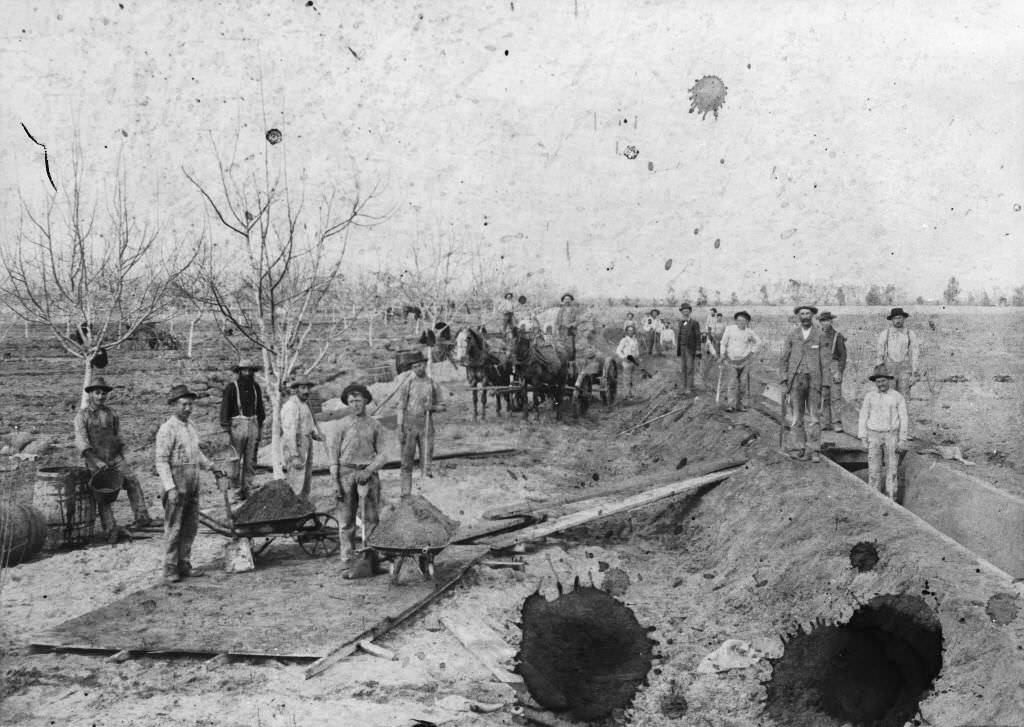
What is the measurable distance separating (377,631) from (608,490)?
13.9 ft

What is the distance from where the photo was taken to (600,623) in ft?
19.8

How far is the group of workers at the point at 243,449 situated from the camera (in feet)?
24.4

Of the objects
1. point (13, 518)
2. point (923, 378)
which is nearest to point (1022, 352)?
point (923, 378)

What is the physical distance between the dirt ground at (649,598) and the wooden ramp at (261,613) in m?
0.13

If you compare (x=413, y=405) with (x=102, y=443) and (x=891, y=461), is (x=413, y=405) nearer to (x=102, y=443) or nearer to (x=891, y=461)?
(x=102, y=443)

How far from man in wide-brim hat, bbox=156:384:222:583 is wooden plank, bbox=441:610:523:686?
2.86 metres

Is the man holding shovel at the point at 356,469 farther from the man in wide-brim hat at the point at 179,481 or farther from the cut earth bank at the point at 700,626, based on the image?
the man in wide-brim hat at the point at 179,481

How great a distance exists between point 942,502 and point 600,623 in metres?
5.10

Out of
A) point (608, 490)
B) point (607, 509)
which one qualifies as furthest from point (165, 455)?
point (608, 490)

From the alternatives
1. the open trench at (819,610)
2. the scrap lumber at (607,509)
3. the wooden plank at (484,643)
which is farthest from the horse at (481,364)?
the wooden plank at (484,643)

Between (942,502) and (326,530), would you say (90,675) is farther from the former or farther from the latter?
(942,502)

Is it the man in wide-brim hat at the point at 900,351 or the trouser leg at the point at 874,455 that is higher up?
the man in wide-brim hat at the point at 900,351

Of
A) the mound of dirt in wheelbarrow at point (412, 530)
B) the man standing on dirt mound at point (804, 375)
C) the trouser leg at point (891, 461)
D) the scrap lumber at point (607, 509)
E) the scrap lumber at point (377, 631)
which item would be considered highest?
the man standing on dirt mound at point (804, 375)

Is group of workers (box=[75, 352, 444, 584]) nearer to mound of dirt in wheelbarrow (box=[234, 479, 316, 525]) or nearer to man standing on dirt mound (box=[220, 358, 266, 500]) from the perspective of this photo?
man standing on dirt mound (box=[220, 358, 266, 500])
